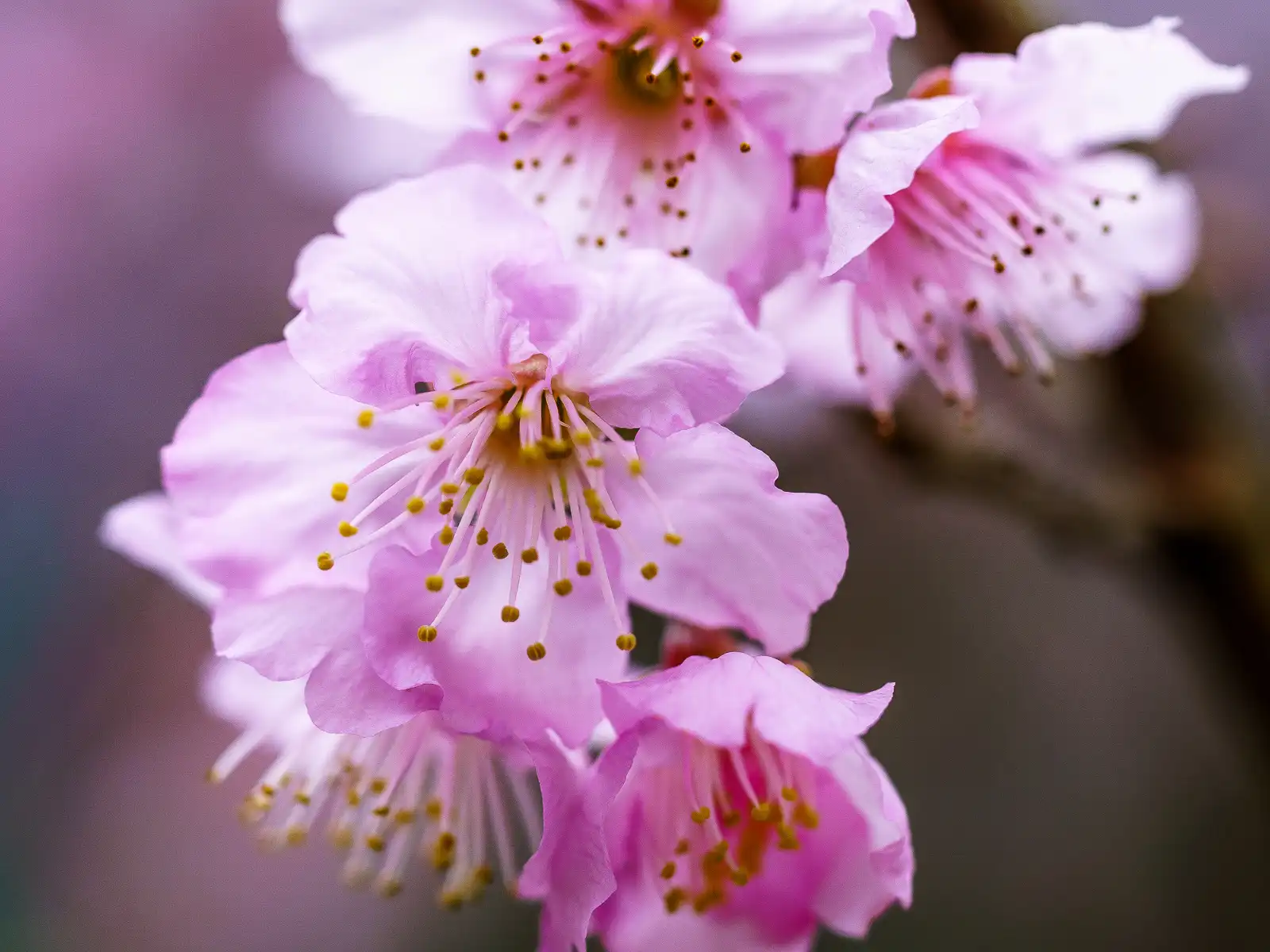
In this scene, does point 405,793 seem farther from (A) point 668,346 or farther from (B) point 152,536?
(A) point 668,346

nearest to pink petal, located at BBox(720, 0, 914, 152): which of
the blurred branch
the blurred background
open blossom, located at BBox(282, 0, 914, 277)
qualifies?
open blossom, located at BBox(282, 0, 914, 277)

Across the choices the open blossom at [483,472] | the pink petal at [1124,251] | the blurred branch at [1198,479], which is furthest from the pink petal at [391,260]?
the blurred branch at [1198,479]

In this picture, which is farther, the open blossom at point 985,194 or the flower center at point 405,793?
the flower center at point 405,793

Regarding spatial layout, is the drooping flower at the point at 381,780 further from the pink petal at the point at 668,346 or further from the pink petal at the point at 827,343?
the pink petal at the point at 827,343

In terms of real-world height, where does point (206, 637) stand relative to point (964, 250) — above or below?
below

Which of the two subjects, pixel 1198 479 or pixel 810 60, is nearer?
pixel 810 60

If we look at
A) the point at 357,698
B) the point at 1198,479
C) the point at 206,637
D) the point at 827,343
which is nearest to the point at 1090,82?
the point at 827,343
